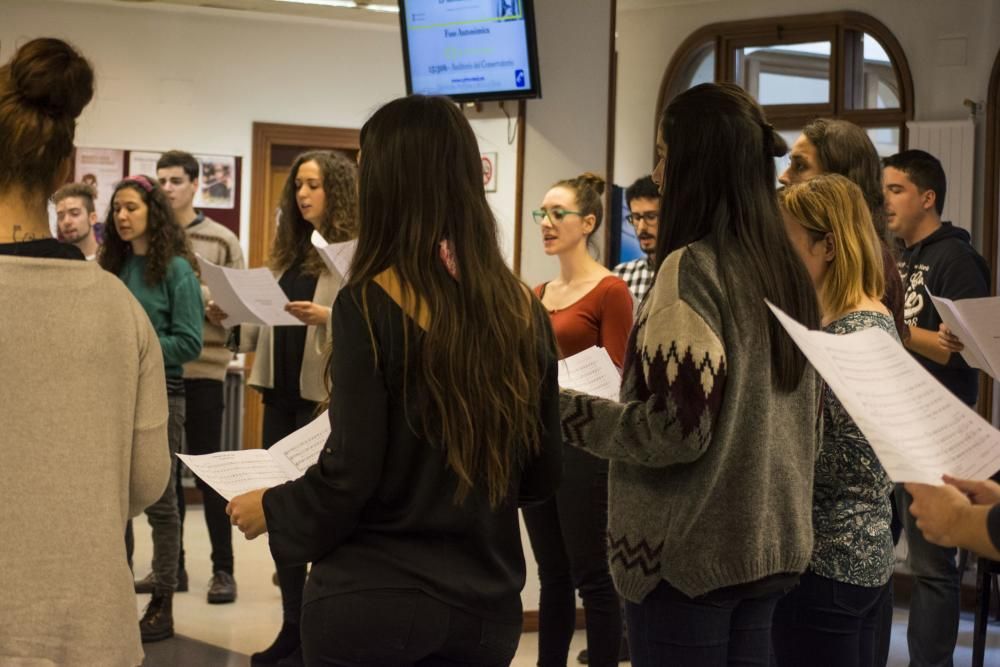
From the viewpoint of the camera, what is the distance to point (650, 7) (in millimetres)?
7188

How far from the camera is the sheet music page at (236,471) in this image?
1756mm

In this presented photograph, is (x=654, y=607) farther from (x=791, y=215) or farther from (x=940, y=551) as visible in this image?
(x=940, y=551)

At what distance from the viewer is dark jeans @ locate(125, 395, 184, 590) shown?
4336 mm

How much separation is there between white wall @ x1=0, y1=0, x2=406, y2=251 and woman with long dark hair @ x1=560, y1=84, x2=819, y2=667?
6166 millimetres

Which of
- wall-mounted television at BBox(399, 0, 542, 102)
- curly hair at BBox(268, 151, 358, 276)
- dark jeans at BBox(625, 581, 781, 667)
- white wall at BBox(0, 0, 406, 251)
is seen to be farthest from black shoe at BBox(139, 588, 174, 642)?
white wall at BBox(0, 0, 406, 251)

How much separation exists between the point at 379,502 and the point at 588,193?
7.83 ft

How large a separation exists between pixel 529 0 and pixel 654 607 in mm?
3068

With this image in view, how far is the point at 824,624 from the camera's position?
207 cm

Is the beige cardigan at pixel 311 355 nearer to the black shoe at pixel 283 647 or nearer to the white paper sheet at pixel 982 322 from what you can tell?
the black shoe at pixel 283 647

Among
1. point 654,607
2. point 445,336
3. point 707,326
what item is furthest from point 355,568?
point 707,326

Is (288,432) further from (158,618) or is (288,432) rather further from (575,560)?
(575,560)

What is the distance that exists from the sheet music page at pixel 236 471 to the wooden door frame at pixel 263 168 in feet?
19.7

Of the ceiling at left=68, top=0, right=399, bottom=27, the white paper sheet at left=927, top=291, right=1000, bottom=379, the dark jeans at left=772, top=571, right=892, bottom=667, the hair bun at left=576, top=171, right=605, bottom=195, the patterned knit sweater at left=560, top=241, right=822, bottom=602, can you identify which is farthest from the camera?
the ceiling at left=68, top=0, right=399, bottom=27

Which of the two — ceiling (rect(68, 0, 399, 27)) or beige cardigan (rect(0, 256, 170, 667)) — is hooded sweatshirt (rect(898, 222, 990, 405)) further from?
Result: ceiling (rect(68, 0, 399, 27))
